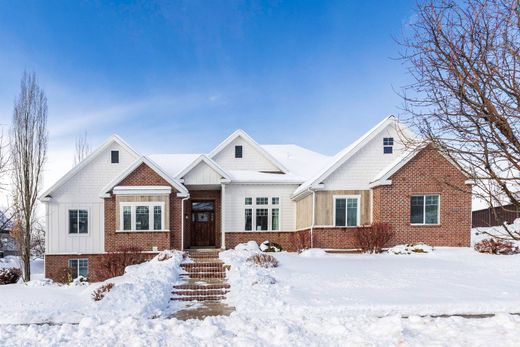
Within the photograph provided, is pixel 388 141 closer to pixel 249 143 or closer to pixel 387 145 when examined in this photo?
pixel 387 145

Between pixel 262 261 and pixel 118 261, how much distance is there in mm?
6746

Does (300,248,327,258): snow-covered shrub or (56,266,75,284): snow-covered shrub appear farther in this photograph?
(56,266,75,284): snow-covered shrub

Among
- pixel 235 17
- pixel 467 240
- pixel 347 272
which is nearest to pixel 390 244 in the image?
pixel 467 240

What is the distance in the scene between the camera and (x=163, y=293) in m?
9.84

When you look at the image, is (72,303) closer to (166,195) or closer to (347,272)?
(347,272)

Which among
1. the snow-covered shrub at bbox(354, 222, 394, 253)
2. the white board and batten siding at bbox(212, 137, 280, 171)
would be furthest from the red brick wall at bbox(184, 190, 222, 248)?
the snow-covered shrub at bbox(354, 222, 394, 253)

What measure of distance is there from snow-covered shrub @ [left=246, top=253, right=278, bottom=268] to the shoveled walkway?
37.2 inches

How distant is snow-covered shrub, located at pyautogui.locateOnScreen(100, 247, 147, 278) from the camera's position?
15883 mm

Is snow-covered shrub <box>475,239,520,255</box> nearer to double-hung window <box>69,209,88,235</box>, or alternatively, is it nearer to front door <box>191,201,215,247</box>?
front door <box>191,201,215,247</box>

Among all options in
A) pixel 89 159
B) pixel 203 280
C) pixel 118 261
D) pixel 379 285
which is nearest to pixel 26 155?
pixel 89 159

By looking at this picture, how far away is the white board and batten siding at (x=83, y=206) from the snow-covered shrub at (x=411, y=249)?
1384cm

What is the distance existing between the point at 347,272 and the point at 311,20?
9084 millimetres

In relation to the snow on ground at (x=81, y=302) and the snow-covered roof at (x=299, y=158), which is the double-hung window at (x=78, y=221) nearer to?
the snow on ground at (x=81, y=302)

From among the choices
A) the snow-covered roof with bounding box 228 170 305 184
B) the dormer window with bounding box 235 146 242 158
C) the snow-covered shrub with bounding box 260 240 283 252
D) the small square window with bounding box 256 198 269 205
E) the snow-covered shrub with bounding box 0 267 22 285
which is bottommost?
the snow-covered shrub with bounding box 0 267 22 285
